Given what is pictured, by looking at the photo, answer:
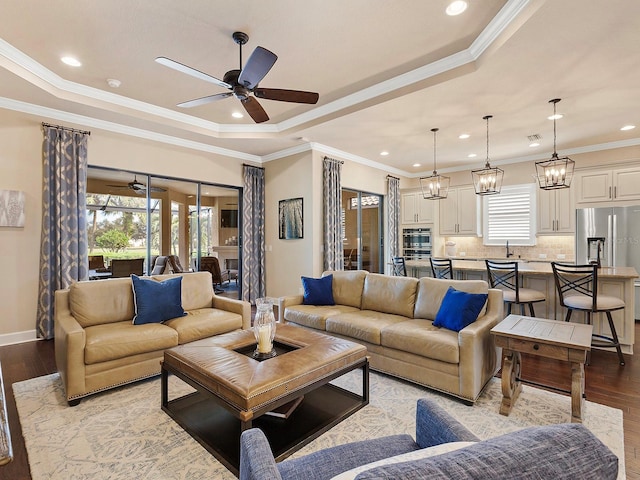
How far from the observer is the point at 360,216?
7379 millimetres

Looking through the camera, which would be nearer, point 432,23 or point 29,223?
point 432,23

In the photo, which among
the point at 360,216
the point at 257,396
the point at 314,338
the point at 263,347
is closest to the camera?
the point at 257,396

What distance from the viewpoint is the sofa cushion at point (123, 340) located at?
274 cm

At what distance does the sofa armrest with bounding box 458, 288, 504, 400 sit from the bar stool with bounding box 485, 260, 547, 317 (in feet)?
4.04

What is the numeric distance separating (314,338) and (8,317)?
4097 millimetres

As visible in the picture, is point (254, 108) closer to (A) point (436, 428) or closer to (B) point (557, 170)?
(A) point (436, 428)

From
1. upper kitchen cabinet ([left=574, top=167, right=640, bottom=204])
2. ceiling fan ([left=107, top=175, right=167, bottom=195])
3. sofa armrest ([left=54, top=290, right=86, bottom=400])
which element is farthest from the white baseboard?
upper kitchen cabinet ([left=574, top=167, right=640, bottom=204])

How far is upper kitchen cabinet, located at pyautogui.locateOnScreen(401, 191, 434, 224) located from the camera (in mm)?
7855

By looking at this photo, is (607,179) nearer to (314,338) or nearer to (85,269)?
(314,338)

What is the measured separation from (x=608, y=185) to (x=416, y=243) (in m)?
3.63

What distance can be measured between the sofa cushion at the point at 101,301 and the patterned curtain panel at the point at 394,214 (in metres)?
5.65

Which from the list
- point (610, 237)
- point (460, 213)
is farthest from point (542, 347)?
point (460, 213)

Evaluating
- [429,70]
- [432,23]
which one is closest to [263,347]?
[432,23]

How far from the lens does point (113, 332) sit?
2.95 metres
